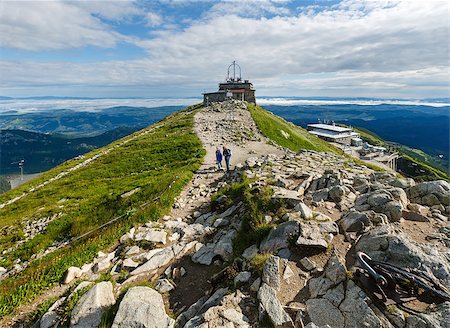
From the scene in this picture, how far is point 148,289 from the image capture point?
904 centimetres

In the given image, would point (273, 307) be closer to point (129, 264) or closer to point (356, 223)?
point (356, 223)

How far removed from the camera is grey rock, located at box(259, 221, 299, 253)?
980cm

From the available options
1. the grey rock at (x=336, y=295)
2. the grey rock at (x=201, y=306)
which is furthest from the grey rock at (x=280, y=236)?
the grey rock at (x=201, y=306)

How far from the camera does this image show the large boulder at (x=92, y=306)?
8125 millimetres

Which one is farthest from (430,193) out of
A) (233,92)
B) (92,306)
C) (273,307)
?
(233,92)

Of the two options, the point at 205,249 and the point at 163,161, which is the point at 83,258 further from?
the point at 163,161

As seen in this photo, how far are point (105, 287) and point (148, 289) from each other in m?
1.64

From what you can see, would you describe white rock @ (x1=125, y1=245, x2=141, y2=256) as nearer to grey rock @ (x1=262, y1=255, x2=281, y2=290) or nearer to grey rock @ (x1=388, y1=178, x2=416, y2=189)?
grey rock @ (x1=262, y1=255, x2=281, y2=290)

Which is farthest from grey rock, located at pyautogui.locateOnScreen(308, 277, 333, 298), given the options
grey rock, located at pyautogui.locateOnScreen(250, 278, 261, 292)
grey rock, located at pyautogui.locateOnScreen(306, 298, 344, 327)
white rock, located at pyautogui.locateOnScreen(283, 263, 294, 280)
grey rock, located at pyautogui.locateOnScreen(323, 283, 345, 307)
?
grey rock, located at pyautogui.locateOnScreen(250, 278, 261, 292)

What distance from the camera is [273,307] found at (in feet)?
23.2

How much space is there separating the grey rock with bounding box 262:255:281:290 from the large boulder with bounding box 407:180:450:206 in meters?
8.26

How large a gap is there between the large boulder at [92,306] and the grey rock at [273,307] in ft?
16.4

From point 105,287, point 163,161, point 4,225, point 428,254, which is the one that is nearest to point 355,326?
point 428,254

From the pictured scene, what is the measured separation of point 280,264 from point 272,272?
0.65m
